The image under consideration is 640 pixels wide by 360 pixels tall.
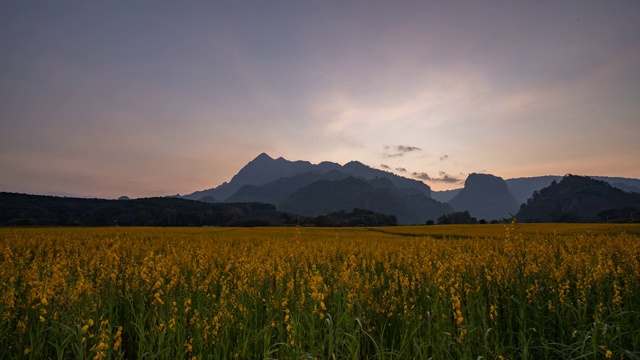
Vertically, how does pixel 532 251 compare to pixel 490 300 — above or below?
above

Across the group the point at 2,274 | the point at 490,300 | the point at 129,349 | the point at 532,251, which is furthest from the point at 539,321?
the point at 2,274

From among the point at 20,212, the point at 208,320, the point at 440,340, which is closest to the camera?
the point at 440,340

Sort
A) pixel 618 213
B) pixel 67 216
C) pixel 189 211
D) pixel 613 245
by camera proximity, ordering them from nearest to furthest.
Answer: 1. pixel 613 245
2. pixel 67 216
3. pixel 618 213
4. pixel 189 211

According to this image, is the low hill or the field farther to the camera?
the low hill

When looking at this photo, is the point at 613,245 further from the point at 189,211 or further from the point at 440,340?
the point at 189,211

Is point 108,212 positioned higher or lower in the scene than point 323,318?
higher

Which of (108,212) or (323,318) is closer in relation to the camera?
(323,318)

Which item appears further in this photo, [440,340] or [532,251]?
[532,251]

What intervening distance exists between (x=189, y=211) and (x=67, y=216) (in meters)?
44.1

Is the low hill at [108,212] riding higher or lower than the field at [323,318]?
higher

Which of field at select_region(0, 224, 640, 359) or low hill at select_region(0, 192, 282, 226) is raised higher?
low hill at select_region(0, 192, 282, 226)

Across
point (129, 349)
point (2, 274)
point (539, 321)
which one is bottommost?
point (129, 349)

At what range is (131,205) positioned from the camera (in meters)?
140

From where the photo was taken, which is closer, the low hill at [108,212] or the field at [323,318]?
the field at [323,318]
